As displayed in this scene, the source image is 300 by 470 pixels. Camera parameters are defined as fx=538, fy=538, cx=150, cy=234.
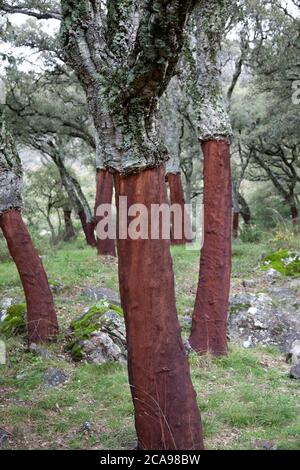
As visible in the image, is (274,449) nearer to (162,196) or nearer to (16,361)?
(162,196)

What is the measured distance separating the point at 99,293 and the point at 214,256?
3879 mm

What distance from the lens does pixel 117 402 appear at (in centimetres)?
573

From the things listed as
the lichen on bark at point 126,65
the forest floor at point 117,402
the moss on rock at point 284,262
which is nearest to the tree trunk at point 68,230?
the moss on rock at point 284,262

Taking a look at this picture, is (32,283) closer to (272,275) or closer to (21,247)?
(21,247)

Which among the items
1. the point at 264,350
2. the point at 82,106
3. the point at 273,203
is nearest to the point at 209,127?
the point at 264,350

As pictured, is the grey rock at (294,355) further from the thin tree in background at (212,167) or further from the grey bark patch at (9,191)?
the grey bark patch at (9,191)

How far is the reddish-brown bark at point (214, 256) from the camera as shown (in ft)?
21.7

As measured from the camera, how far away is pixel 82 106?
1989 centimetres

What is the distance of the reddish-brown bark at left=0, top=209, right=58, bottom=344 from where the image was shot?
24.3ft

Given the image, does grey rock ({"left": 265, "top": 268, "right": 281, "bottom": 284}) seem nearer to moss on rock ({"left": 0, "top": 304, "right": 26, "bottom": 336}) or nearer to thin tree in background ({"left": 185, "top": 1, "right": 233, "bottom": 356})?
thin tree in background ({"left": 185, "top": 1, "right": 233, "bottom": 356})

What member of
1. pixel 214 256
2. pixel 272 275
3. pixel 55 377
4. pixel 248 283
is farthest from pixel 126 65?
pixel 272 275

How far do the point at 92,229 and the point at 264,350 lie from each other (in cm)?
1142

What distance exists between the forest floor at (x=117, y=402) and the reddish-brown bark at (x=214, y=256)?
0.32 metres

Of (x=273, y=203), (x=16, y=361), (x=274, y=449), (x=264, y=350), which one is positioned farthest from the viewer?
(x=273, y=203)
